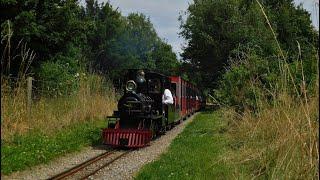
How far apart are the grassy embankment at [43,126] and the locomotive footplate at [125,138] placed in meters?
0.70

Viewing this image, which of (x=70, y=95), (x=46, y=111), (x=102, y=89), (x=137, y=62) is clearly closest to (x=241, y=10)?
(x=137, y=62)

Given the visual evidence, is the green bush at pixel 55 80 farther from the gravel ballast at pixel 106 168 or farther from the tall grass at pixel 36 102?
the gravel ballast at pixel 106 168

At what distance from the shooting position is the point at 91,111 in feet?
69.6

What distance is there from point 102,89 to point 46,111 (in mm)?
7235

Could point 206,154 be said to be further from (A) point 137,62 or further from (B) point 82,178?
(A) point 137,62

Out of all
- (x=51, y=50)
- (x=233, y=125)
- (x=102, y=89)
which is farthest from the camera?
(x=102, y=89)

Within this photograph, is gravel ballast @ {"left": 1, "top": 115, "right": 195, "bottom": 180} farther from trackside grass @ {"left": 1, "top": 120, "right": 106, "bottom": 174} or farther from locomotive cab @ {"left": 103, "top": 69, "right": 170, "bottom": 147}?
locomotive cab @ {"left": 103, "top": 69, "right": 170, "bottom": 147}

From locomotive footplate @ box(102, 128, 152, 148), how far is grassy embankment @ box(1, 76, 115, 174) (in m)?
0.70

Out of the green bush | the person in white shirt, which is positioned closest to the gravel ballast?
the person in white shirt

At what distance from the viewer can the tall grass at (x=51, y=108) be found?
13342 mm

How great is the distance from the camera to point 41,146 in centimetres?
1278

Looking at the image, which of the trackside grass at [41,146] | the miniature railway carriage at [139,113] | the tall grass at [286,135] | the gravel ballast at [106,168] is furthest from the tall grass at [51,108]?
the tall grass at [286,135]

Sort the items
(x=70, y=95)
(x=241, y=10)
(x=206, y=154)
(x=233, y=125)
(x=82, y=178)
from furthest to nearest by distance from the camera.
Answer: (x=241, y=10) < (x=70, y=95) < (x=233, y=125) < (x=206, y=154) < (x=82, y=178)

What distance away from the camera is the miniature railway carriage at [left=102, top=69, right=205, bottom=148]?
15227 mm
